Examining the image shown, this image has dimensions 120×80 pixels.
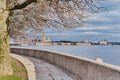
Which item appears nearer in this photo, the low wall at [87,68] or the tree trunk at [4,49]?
the low wall at [87,68]

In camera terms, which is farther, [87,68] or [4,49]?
[4,49]

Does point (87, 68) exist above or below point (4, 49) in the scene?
below

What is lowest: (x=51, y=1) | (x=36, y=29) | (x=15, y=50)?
(x=15, y=50)

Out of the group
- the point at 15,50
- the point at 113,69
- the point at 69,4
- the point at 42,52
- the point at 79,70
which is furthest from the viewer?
the point at 15,50

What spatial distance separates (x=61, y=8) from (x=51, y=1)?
0.75 metres

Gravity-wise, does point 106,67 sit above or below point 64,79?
above

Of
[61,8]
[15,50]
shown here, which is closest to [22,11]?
[61,8]

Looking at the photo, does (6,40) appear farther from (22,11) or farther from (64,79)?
(22,11)

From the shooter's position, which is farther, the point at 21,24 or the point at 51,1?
the point at 21,24

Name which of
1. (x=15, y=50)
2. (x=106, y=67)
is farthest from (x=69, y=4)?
(x=15, y=50)

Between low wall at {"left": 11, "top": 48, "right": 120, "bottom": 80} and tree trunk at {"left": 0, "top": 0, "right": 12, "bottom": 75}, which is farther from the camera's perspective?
tree trunk at {"left": 0, "top": 0, "right": 12, "bottom": 75}

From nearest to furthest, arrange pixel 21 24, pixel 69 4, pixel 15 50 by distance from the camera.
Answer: pixel 69 4, pixel 21 24, pixel 15 50

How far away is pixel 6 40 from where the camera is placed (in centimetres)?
1898

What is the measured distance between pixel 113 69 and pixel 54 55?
17.5 metres
